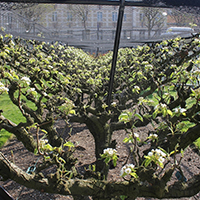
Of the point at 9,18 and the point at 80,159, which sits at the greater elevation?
the point at 9,18

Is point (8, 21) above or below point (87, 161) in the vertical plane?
above

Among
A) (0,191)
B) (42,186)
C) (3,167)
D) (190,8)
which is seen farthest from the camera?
(190,8)

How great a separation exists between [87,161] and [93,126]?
108 cm

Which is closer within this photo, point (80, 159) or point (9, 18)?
point (80, 159)

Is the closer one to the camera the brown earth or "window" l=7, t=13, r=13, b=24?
the brown earth

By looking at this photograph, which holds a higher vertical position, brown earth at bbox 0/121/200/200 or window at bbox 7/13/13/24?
window at bbox 7/13/13/24

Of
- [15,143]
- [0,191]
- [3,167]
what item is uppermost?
[0,191]

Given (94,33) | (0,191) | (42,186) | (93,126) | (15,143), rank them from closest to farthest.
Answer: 1. (0,191)
2. (42,186)
3. (93,126)
4. (15,143)
5. (94,33)

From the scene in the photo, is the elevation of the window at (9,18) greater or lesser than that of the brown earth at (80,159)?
greater

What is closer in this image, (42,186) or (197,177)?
(42,186)

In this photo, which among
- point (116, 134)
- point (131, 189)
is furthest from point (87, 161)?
point (131, 189)

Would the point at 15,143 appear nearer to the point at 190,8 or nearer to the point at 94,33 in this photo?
the point at 190,8

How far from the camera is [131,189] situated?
80.3 inches

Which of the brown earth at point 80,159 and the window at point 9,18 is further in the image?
the window at point 9,18
